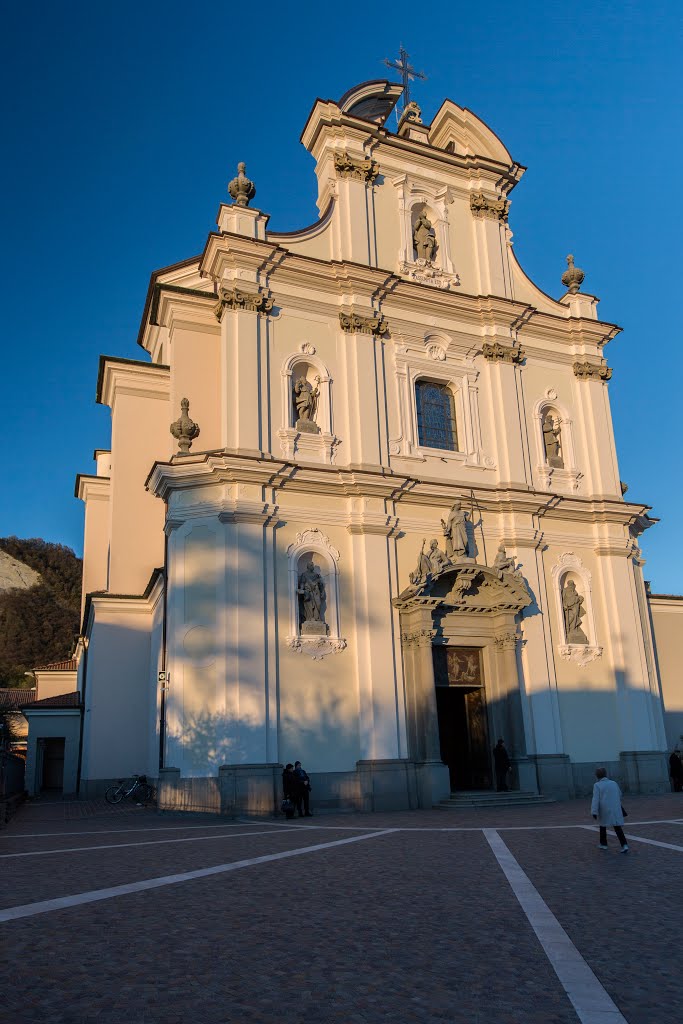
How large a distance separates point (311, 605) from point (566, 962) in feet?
Answer: 47.2

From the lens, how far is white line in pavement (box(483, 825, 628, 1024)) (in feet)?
16.3

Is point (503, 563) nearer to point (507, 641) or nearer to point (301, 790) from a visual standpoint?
point (507, 641)

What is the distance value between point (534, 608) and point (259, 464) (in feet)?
28.5

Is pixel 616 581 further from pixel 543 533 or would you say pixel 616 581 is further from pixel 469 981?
pixel 469 981

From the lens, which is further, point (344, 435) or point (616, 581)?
point (616, 581)

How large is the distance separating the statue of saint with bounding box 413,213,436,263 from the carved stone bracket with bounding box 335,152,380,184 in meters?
1.98

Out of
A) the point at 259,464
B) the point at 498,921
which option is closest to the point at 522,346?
the point at 259,464

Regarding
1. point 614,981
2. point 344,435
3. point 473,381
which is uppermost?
point 473,381

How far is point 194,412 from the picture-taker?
72.2 feet

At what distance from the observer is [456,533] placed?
2186 centimetres

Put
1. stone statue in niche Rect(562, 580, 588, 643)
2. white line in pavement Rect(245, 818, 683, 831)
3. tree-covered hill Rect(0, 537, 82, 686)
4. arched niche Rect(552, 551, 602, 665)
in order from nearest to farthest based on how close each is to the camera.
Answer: white line in pavement Rect(245, 818, 683, 831) < arched niche Rect(552, 551, 602, 665) < stone statue in niche Rect(562, 580, 588, 643) < tree-covered hill Rect(0, 537, 82, 686)

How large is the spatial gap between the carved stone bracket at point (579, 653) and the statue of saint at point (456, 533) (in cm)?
412

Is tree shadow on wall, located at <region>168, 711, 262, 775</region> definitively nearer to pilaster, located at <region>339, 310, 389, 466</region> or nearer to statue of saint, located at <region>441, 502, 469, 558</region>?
statue of saint, located at <region>441, 502, 469, 558</region>

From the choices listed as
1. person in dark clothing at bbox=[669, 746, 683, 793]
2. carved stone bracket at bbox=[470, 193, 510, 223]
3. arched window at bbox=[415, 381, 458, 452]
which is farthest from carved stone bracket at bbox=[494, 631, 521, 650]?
carved stone bracket at bbox=[470, 193, 510, 223]
